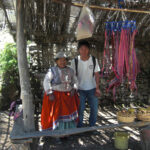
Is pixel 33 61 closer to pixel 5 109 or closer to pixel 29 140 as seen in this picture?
pixel 5 109

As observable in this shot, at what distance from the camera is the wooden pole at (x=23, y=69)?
2849mm

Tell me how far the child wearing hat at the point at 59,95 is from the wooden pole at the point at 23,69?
0.38 metres

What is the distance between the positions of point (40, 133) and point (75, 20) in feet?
10.0

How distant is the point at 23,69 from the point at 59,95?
803mm

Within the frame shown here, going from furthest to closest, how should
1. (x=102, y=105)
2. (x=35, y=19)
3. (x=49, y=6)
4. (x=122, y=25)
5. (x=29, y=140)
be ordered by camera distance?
(x=102, y=105), (x=35, y=19), (x=49, y=6), (x=122, y=25), (x=29, y=140)

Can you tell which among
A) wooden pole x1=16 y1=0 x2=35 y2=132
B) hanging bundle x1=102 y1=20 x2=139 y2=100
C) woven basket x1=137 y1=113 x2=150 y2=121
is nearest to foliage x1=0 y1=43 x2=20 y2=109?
wooden pole x1=16 y1=0 x2=35 y2=132

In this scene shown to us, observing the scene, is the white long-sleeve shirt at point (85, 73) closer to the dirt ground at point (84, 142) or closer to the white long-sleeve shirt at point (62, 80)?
the white long-sleeve shirt at point (62, 80)

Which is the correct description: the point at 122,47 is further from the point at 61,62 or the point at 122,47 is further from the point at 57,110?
the point at 57,110

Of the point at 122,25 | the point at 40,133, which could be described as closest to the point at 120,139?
the point at 40,133

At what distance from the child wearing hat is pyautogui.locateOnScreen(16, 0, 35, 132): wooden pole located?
14.9 inches

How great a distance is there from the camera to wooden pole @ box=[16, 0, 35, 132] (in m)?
2.85

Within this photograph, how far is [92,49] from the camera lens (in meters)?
6.08

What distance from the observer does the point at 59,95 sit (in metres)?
3.36

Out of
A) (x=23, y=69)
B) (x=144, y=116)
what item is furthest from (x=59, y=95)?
(x=144, y=116)
